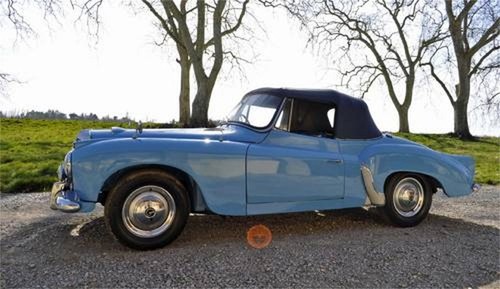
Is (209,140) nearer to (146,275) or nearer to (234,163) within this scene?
(234,163)

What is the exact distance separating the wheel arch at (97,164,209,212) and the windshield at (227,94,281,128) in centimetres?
104

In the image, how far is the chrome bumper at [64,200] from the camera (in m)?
4.18

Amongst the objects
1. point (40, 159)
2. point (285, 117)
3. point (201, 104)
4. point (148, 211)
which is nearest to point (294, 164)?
point (285, 117)

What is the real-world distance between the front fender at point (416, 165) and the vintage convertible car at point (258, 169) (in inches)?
0.5

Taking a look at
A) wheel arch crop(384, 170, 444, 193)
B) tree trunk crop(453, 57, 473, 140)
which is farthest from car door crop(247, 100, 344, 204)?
tree trunk crop(453, 57, 473, 140)

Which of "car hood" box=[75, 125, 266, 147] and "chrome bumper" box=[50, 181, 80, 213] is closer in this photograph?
"chrome bumper" box=[50, 181, 80, 213]

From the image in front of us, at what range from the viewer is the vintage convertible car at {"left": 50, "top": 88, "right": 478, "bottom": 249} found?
4.29 metres

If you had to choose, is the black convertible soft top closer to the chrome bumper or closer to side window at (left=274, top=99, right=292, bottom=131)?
side window at (left=274, top=99, right=292, bottom=131)

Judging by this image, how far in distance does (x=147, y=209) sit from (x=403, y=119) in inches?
921

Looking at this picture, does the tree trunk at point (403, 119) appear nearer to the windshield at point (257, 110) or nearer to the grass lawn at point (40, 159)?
the grass lawn at point (40, 159)

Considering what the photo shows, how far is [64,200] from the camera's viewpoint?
426cm

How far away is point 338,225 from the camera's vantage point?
5.46 metres

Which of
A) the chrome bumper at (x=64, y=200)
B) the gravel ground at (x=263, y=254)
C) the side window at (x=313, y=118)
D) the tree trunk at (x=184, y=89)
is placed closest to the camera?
the gravel ground at (x=263, y=254)

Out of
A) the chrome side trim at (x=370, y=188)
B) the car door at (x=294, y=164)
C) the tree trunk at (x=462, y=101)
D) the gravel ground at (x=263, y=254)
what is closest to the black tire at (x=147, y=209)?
the gravel ground at (x=263, y=254)
